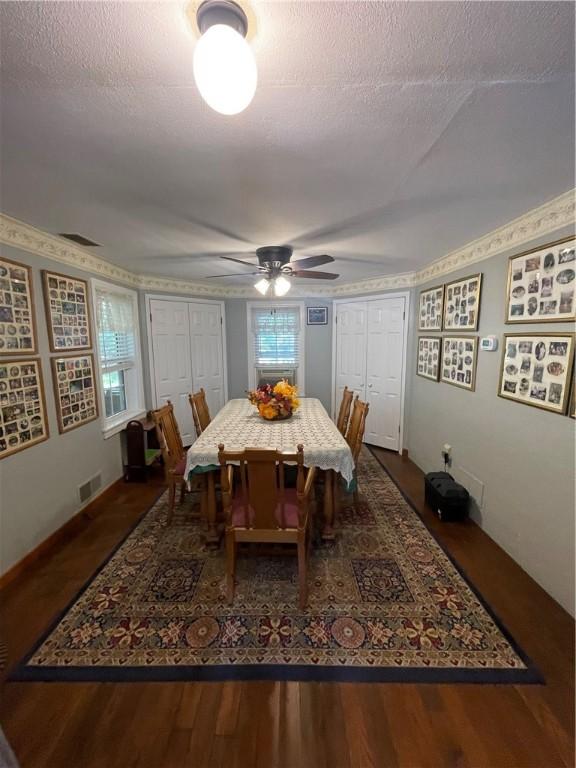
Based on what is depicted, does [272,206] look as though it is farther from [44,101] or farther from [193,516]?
[193,516]

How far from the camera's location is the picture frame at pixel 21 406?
200cm

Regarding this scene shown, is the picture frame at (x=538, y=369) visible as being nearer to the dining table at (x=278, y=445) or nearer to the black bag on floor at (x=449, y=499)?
the black bag on floor at (x=449, y=499)

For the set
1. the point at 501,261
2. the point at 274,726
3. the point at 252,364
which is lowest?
the point at 274,726

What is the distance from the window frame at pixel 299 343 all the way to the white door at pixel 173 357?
942 mm

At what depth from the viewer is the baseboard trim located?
203 centimetres

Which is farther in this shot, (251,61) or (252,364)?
(252,364)

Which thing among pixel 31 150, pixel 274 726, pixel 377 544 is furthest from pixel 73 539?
pixel 31 150

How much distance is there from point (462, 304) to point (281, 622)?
2.82 metres

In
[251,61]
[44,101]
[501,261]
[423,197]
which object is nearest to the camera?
[251,61]

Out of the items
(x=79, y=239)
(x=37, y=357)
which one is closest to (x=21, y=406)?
(x=37, y=357)

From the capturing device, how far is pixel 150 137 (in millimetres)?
1217

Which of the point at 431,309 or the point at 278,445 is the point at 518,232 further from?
the point at 278,445

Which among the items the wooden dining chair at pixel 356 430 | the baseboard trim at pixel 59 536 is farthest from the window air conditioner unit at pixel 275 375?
the baseboard trim at pixel 59 536

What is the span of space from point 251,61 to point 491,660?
2499 mm
